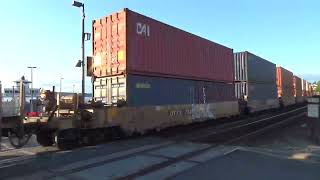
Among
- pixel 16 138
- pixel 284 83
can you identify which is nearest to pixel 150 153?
pixel 16 138

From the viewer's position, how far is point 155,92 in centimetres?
1831

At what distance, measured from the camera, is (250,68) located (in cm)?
3156

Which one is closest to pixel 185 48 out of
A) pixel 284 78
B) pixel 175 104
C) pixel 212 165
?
pixel 175 104

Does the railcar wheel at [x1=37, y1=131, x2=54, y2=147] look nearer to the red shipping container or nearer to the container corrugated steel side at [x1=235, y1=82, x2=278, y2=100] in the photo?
the container corrugated steel side at [x1=235, y1=82, x2=278, y2=100]

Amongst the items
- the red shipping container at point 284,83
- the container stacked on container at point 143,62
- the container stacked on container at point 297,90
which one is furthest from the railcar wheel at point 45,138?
the container stacked on container at point 297,90

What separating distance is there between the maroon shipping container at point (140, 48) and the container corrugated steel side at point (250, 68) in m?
9.29

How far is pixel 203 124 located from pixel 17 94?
13372 mm

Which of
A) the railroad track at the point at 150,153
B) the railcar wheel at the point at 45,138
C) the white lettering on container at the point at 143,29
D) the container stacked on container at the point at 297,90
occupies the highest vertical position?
the white lettering on container at the point at 143,29

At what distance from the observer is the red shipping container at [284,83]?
44.0 metres

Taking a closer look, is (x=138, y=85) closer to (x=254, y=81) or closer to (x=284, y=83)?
(x=254, y=81)

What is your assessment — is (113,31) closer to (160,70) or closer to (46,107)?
(160,70)

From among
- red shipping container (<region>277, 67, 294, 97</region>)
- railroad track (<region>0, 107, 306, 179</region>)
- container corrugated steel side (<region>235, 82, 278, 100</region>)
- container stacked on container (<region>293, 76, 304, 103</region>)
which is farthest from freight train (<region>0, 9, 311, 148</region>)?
container stacked on container (<region>293, 76, 304, 103</region>)

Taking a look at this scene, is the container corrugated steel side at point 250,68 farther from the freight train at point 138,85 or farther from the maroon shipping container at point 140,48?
the maroon shipping container at point 140,48

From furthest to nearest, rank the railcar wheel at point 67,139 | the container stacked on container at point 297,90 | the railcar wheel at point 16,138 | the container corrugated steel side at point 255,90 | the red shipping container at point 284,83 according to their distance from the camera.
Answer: the container stacked on container at point 297,90
the red shipping container at point 284,83
the container corrugated steel side at point 255,90
the railcar wheel at point 67,139
the railcar wheel at point 16,138
